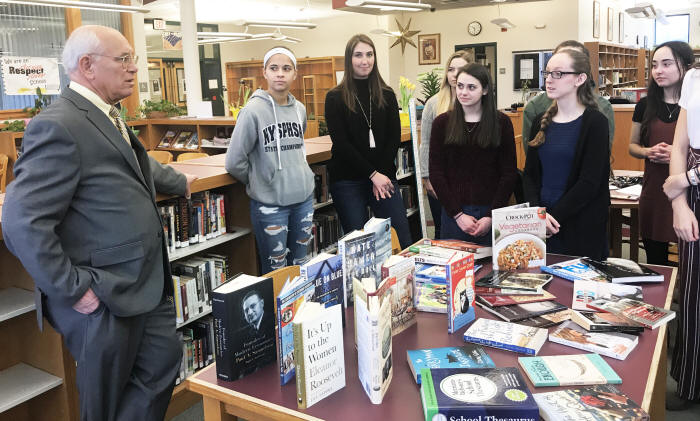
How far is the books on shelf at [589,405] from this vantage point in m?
1.30

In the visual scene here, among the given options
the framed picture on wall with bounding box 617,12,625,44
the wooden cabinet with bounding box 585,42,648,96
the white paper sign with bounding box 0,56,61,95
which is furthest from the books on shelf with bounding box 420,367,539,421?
the framed picture on wall with bounding box 617,12,625,44

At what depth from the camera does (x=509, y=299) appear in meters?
2.01

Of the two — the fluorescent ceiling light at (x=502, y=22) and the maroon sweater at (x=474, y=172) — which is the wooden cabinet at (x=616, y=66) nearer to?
the fluorescent ceiling light at (x=502, y=22)

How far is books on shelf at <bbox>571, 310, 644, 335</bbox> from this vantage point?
1.76 m

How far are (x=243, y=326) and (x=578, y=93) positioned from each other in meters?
1.91

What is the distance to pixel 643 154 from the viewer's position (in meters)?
3.38

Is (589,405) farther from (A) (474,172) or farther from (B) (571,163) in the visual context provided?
(A) (474,172)

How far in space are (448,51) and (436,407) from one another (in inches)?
537

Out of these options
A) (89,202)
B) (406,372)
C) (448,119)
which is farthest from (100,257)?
(448,119)

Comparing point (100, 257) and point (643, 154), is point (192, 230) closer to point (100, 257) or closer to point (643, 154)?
point (100, 257)

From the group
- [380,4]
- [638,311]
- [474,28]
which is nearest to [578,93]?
[638,311]

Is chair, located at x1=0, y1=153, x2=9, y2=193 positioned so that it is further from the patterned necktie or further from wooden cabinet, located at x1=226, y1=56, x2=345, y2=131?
wooden cabinet, located at x1=226, y1=56, x2=345, y2=131

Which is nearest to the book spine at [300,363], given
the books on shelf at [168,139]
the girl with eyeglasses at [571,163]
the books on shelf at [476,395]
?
the books on shelf at [476,395]

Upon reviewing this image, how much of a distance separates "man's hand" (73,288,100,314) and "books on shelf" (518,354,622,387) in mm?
1287
